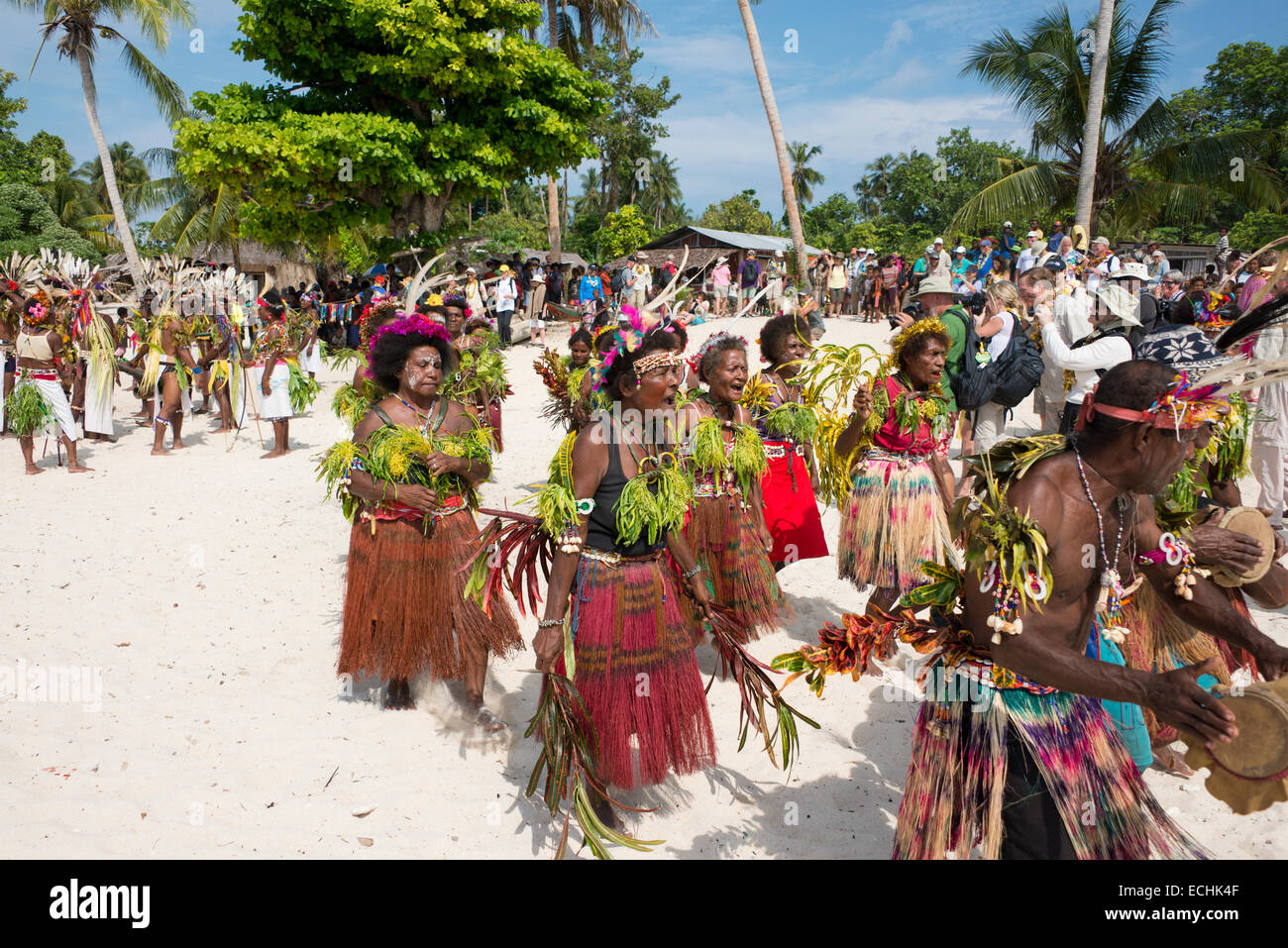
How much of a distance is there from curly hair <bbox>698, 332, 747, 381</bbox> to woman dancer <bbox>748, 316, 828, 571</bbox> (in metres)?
0.47

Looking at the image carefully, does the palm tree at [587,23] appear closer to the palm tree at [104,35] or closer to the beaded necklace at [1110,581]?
the palm tree at [104,35]

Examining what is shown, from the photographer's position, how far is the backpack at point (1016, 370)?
7230mm

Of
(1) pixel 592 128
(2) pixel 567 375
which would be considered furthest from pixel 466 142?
(1) pixel 592 128

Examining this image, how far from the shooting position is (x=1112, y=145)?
19719 mm

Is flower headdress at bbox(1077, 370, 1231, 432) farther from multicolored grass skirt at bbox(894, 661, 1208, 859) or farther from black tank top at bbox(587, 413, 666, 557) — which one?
black tank top at bbox(587, 413, 666, 557)

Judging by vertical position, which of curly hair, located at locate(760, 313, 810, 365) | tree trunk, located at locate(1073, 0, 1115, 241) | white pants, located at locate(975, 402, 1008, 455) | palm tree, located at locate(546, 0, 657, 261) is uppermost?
palm tree, located at locate(546, 0, 657, 261)

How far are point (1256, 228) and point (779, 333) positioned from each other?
32.0 metres

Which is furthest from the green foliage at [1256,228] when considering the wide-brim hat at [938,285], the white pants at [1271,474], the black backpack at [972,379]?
the wide-brim hat at [938,285]

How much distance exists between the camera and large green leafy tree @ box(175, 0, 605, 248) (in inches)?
720

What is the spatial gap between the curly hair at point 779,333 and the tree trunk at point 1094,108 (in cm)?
1115

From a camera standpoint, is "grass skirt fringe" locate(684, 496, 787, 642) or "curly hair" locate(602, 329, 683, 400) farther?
"grass skirt fringe" locate(684, 496, 787, 642)

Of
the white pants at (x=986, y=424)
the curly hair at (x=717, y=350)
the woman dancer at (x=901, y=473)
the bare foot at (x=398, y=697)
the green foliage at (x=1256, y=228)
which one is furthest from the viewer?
the green foliage at (x=1256, y=228)

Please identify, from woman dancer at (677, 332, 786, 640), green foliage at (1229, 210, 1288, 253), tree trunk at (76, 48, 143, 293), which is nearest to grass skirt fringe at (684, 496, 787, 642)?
woman dancer at (677, 332, 786, 640)

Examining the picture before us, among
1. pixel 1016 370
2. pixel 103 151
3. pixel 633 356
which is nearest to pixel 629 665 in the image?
pixel 633 356
